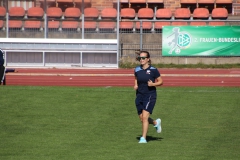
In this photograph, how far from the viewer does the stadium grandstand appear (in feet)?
95.6

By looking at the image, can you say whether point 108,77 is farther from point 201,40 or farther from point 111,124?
point 111,124

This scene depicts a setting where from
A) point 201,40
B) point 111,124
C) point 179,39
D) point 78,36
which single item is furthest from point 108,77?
point 111,124

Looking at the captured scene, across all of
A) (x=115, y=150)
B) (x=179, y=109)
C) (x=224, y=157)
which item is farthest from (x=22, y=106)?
(x=224, y=157)

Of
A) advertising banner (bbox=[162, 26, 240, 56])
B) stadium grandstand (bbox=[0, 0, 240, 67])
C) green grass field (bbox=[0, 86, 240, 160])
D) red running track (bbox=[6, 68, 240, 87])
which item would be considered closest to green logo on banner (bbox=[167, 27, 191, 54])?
advertising banner (bbox=[162, 26, 240, 56])

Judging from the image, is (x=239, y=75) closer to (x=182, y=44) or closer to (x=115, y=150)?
(x=182, y=44)

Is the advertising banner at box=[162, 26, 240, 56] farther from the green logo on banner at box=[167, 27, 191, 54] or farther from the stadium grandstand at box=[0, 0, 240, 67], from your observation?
the stadium grandstand at box=[0, 0, 240, 67]

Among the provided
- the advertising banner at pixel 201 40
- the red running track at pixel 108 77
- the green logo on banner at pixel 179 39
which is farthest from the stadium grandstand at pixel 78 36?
the red running track at pixel 108 77

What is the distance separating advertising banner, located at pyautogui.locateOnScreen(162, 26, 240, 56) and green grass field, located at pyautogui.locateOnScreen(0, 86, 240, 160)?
875cm

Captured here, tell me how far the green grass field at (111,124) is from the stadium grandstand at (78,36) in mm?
8503

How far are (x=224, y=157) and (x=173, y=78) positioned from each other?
47.6 feet

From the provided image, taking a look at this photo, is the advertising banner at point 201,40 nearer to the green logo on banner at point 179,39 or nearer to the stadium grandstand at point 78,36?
the green logo on banner at point 179,39

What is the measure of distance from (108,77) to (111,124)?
37.4ft

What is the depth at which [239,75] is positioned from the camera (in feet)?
84.7

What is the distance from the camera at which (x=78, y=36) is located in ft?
95.8
